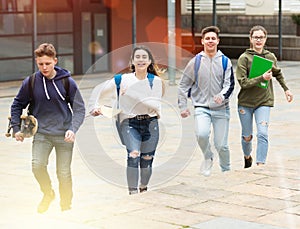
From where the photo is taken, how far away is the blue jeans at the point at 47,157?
738 cm

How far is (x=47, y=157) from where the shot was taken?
293 inches

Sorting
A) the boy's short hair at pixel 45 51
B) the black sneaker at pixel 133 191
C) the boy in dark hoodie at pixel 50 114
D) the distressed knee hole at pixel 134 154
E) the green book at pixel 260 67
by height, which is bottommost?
the black sneaker at pixel 133 191

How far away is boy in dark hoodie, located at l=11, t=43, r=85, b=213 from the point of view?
7.29 metres

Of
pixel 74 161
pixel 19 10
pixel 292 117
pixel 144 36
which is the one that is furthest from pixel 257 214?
pixel 144 36

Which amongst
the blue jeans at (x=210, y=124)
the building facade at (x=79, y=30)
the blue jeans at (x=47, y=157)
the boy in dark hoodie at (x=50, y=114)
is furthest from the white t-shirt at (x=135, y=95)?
the building facade at (x=79, y=30)

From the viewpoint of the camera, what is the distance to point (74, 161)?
11.1 meters

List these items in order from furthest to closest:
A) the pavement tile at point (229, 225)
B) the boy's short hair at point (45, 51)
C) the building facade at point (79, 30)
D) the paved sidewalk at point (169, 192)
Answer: the building facade at point (79, 30) → the boy's short hair at point (45, 51) → the paved sidewalk at point (169, 192) → the pavement tile at point (229, 225)

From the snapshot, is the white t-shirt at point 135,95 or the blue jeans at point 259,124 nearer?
the white t-shirt at point 135,95

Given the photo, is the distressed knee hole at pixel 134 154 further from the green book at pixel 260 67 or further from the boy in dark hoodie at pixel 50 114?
the green book at pixel 260 67

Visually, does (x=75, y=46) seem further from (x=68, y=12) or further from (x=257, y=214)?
(x=257, y=214)

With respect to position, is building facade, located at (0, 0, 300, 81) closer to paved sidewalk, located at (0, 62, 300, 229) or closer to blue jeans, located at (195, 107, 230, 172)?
paved sidewalk, located at (0, 62, 300, 229)

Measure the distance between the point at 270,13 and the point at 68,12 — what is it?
1181cm

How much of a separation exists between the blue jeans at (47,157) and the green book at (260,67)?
277cm

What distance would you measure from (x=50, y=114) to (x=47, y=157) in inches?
15.6
